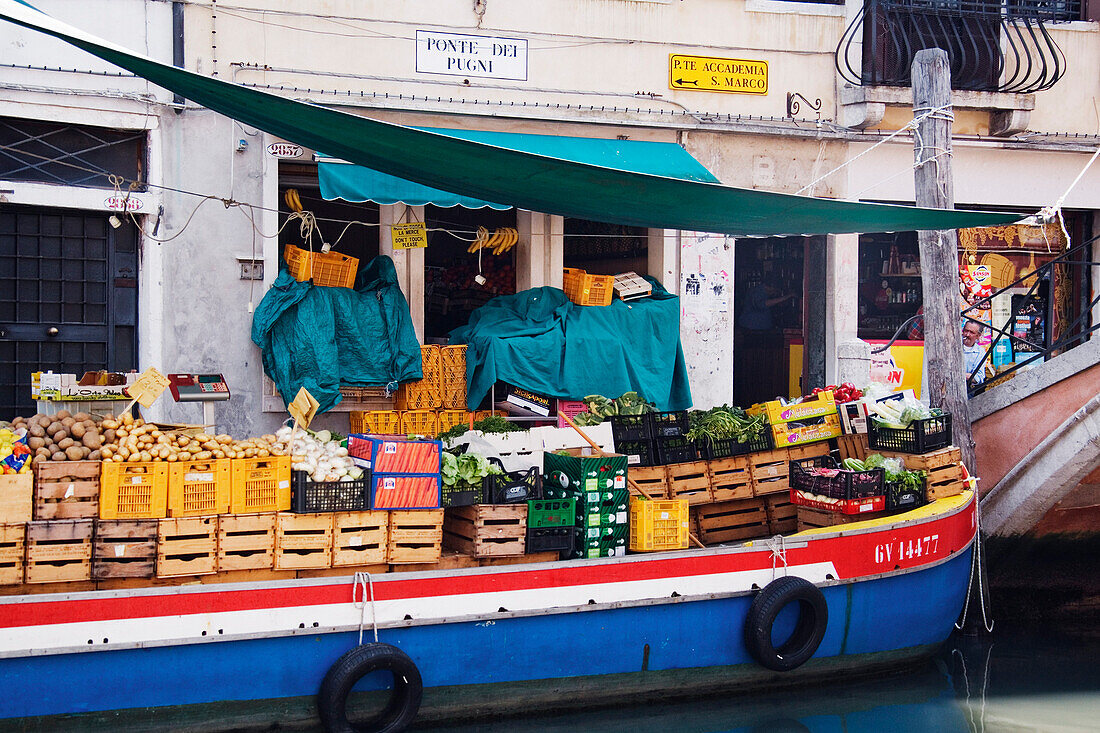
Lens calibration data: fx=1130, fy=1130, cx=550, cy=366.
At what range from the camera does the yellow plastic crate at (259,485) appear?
7.20m

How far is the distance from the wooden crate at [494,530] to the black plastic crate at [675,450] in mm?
1655

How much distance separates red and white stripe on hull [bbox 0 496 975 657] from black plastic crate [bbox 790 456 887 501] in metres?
0.33

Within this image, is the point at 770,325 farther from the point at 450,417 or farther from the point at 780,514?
the point at 780,514

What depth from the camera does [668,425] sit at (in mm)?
9188

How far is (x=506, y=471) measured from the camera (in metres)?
8.55

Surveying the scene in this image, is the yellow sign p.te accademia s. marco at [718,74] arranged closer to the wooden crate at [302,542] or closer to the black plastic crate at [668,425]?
the black plastic crate at [668,425]

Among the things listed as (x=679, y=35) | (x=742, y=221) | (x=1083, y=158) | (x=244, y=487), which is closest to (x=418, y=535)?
(x=244, y=487)

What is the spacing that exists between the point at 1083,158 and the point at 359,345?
9.19 meters

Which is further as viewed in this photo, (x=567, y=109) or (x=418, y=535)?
(x=567, y=109)

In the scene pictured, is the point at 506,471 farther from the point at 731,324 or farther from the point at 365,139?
the point at 731,324

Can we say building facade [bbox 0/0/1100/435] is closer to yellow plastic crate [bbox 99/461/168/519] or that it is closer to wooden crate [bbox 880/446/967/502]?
wooden crate [bbox 880/446/967/502]

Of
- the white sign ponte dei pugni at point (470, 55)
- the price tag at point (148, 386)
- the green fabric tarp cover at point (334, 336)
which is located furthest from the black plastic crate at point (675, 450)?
the white sign ponte dei pugni at point (470, 55)

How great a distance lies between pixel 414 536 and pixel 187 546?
144cm

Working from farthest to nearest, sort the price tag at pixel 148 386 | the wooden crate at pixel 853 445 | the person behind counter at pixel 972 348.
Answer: the person behind counter at pixel 972 348, the wooden crate at pixel 853 445, the price tag at pixel 148 386
